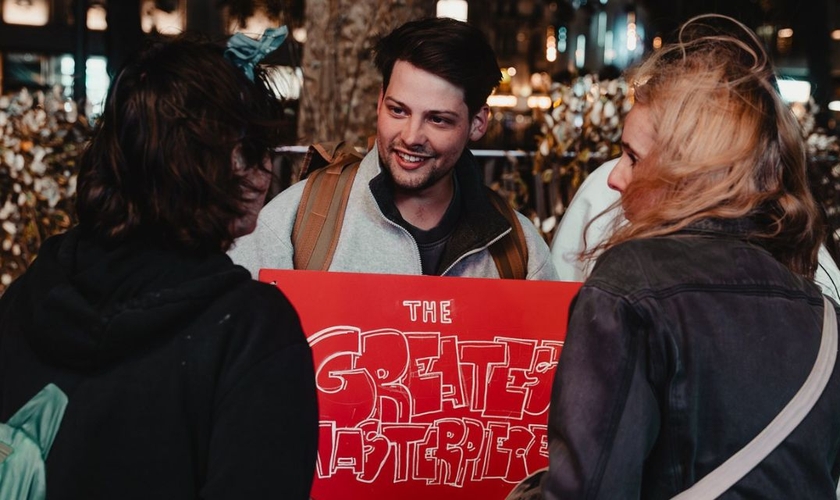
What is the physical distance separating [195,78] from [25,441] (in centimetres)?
70

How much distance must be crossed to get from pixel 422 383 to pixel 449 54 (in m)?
1.18

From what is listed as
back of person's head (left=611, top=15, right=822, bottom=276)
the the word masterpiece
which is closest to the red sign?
the the word masterpiece

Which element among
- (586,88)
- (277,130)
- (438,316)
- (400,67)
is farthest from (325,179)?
(586,88)

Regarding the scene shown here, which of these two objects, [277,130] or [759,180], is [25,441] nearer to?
[277,130]

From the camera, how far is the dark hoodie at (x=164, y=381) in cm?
164

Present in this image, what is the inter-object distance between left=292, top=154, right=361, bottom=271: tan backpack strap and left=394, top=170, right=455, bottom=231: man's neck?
0.64 feet

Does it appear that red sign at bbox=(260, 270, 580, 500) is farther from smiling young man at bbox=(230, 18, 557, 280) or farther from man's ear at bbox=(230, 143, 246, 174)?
man's ear at bbox=(230, 143, 246, 174)

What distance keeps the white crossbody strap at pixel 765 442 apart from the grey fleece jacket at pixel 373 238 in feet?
5.03

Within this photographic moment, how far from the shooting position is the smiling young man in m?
3.23

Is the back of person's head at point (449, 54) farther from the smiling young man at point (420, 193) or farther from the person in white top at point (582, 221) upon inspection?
the person in white top at point (582, 221)

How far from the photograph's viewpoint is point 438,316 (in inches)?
114

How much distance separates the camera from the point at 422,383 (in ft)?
9.34

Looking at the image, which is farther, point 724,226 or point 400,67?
point 400,67

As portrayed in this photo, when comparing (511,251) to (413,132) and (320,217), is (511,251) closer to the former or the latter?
(413,132)
